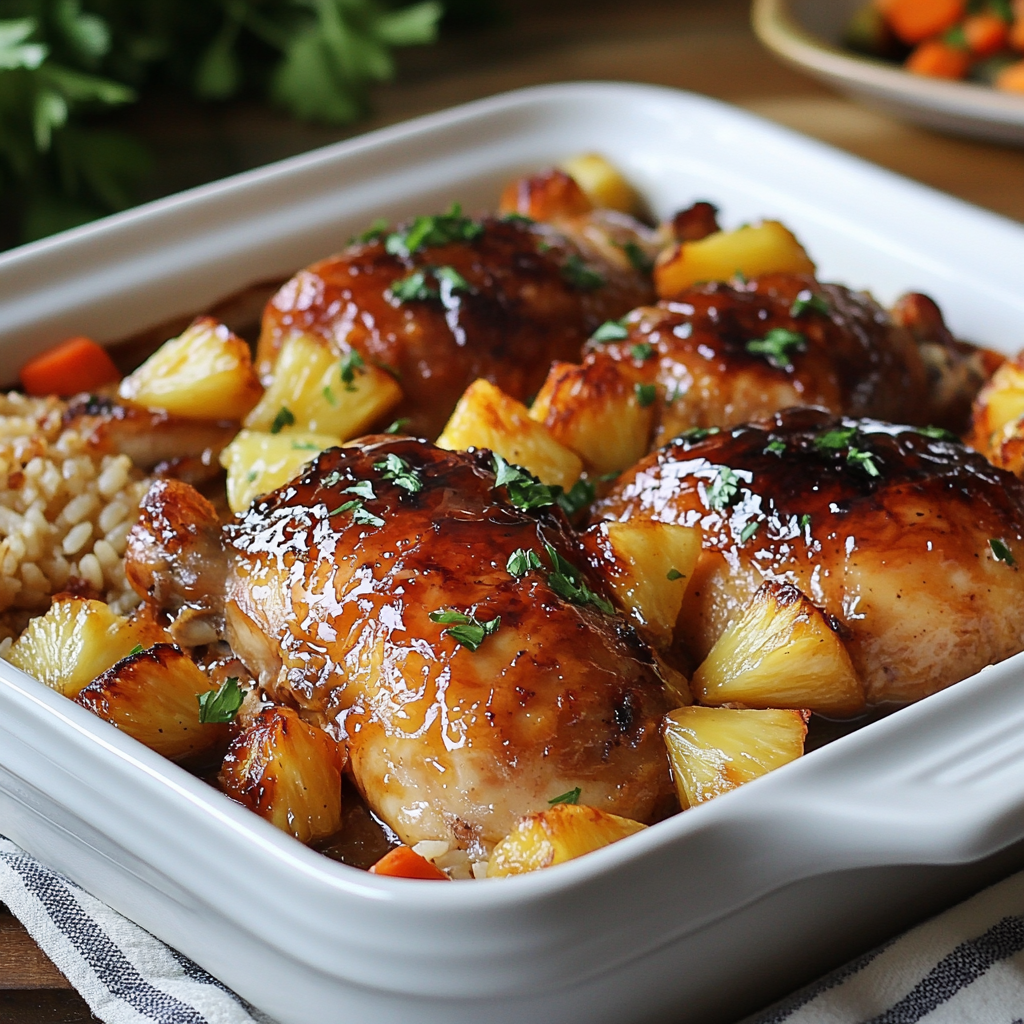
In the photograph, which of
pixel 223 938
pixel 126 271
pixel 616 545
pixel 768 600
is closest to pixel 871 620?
pixel 768 600

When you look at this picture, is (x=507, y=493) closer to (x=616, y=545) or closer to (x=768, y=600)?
(x=616, y=545)

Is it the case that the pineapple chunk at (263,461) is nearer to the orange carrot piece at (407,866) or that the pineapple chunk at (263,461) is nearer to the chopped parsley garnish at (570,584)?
the chopped parsley garnish at (570,584)

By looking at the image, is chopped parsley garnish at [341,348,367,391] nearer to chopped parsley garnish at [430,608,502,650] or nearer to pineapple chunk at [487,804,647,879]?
chopped parsley garnish at [430,608,502,650]

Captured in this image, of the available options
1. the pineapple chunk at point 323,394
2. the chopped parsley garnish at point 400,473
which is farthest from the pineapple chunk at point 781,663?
the pineapple chunk at point 323,394

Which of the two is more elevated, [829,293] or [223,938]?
[829,293]

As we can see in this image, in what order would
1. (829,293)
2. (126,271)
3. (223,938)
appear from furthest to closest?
(126,271) < (829,293) < (223,938)

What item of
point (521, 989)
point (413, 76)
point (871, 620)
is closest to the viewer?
point (521, 989)
